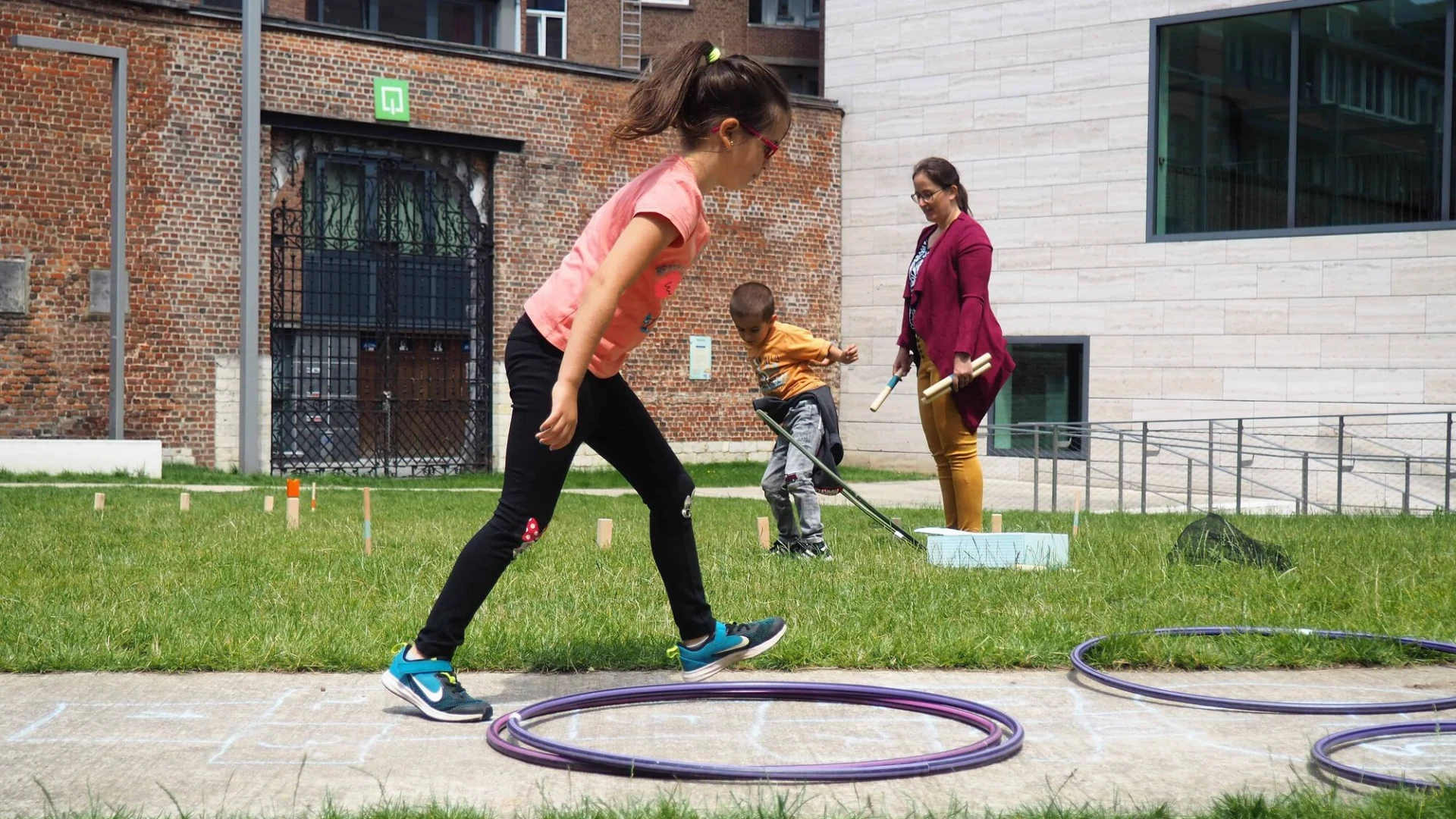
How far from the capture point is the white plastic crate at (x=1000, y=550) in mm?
7075

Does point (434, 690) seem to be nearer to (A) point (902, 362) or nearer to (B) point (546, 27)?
(A) point (902, 362)

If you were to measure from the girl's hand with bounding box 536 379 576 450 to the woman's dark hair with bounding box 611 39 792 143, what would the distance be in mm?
797

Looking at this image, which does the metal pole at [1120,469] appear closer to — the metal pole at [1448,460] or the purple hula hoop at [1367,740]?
the metal pole at [1448,460]

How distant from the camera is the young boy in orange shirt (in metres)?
7.74

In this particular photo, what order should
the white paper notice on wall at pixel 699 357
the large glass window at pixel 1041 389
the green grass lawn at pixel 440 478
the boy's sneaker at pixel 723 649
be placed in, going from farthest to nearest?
the white paper notice on wall at pixel 699 357 < the large glass window at pixel 1041 389 < the green grass lawn at pixel 440 478 < the boy's sneaker at pixel 723 649

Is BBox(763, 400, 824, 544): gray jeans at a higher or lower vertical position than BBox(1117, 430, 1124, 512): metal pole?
higher

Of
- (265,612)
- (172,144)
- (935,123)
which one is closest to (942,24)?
(935,123)

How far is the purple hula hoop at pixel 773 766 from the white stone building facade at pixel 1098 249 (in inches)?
614

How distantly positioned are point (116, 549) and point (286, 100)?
11.8 m

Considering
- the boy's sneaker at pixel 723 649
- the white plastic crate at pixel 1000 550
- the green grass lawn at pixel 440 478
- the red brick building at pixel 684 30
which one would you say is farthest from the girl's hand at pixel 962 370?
the red brick building at pixel 684 30

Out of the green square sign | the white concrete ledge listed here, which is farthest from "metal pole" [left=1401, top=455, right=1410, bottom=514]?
the white concrete ledge

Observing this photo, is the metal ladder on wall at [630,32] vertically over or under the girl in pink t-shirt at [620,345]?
over

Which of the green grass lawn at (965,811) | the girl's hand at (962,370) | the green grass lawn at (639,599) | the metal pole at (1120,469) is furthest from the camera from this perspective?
the metal pole at (1120,469)

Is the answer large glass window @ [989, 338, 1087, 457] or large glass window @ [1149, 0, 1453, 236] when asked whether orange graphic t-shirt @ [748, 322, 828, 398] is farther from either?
large glass window @ [1149, 0, 1453, 236]
